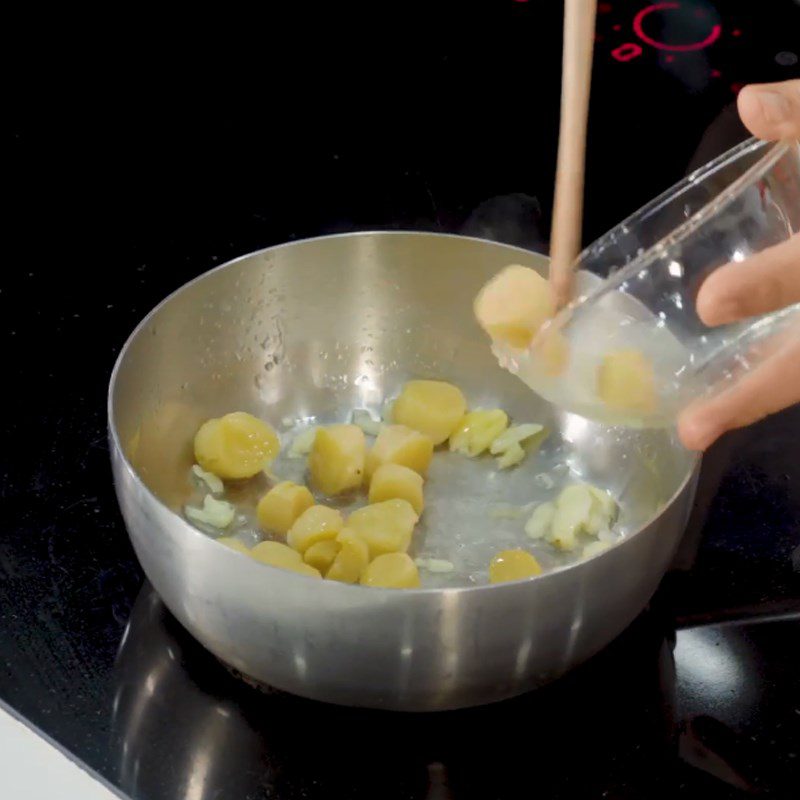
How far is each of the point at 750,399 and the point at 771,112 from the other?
163 millimetres

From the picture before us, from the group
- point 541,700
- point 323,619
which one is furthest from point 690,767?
point 323,619

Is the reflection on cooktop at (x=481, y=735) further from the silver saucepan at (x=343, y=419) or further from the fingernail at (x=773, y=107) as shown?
the fingernail at (x=773, y=107)

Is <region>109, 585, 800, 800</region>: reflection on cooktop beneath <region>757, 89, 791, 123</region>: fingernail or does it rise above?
beneath

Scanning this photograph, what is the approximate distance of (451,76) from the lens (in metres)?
1.28

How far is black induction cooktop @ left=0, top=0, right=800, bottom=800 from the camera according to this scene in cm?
75

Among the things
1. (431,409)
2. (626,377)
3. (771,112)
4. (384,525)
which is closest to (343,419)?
(431,409)

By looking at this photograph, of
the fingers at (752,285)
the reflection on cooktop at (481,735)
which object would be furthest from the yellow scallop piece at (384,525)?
the fingers at (752,285)

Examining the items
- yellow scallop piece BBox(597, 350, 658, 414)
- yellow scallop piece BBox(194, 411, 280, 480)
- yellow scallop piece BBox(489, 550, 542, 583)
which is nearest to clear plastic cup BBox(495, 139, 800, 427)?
yellow scallop piece BBox(597, 350, 658, 414)

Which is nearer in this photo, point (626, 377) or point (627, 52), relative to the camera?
point (626, 377)

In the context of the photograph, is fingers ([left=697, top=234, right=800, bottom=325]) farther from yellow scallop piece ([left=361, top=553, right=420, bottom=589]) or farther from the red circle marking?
the red circle marking

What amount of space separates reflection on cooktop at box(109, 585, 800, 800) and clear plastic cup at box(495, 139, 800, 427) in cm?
17

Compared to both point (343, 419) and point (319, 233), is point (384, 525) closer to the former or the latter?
point (343, 419)

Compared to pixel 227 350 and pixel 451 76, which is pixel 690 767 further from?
pixel 451 76

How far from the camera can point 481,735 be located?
2.48 feet
